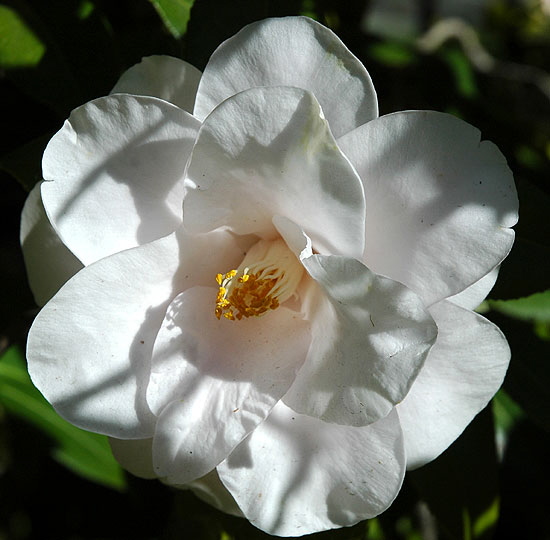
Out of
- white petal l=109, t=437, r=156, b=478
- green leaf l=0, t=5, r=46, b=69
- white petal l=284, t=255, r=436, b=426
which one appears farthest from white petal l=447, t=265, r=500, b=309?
green leaf l=0, t=5, r=46, b=69

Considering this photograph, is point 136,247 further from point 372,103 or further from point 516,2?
point 516,2

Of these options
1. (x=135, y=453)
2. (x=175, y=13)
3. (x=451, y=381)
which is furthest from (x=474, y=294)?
(x=175, y=13)

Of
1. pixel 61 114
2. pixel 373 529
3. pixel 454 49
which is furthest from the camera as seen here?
pixel 454 49

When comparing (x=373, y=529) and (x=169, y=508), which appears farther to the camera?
(x=169, y=508)

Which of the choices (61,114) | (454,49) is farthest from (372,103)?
(454,49)

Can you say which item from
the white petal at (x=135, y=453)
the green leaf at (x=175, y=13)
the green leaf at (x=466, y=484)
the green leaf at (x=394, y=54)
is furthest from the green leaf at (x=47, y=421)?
the green leaf at (x=394, y=54)

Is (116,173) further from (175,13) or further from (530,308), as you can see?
(530,308)
